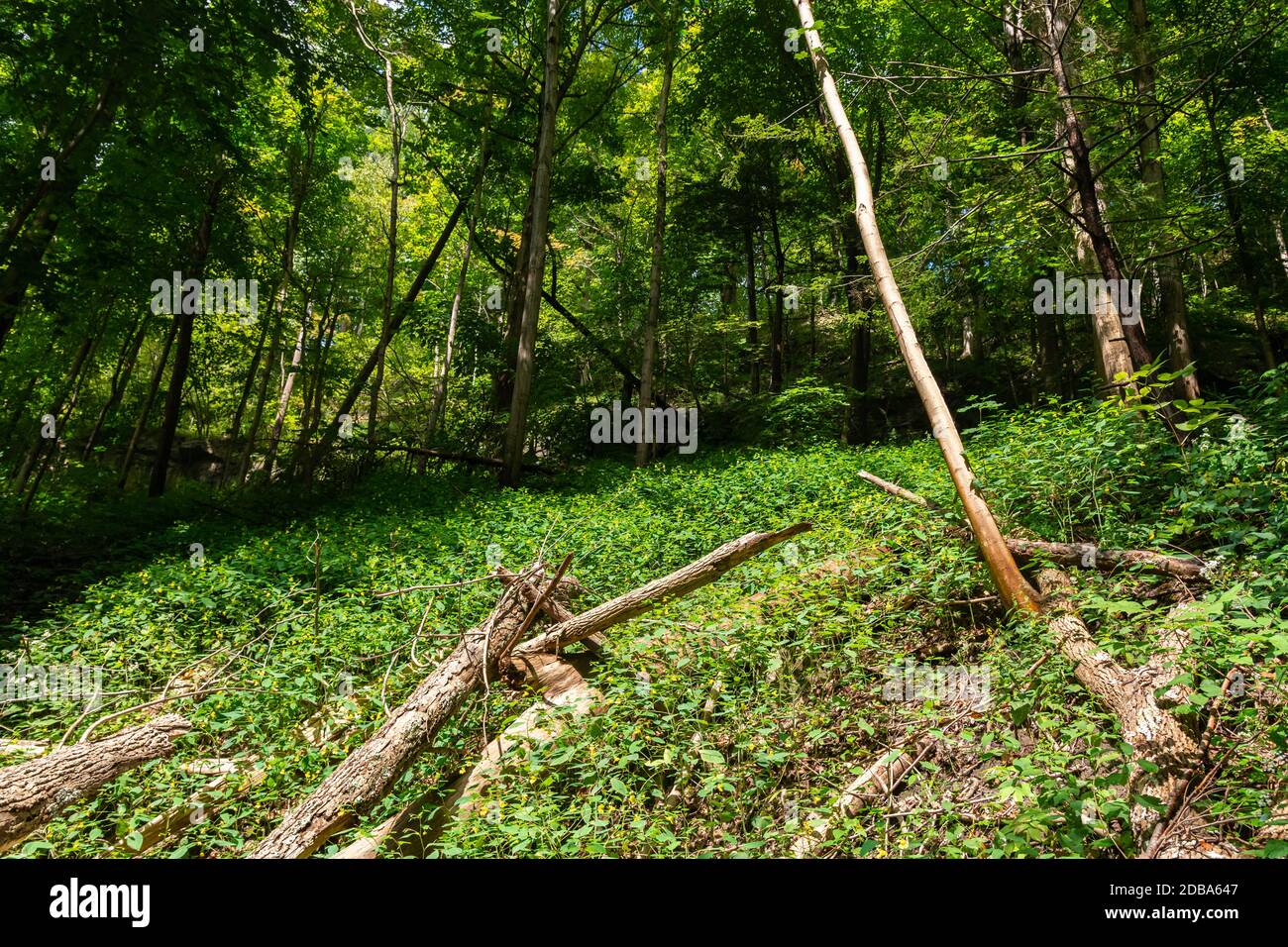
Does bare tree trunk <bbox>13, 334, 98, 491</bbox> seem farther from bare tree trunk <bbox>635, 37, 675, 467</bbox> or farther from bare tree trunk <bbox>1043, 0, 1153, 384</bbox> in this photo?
bare tree trunk <bbox>1043, 0, 1153, 384</bbox>

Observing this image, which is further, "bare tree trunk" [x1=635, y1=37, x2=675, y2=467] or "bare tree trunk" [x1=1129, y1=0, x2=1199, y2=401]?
"bare tree trunk" [x1=635, y1=37, x2=675, y2=467]

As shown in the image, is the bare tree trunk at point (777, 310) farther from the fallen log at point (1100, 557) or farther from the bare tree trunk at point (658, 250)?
the fallen log at point (1100, 557)

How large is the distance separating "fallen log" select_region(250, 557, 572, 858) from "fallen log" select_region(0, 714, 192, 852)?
4.52 ft

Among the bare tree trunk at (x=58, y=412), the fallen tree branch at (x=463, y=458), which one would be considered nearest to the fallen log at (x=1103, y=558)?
the fallen tree branch at (x=463, y=458)

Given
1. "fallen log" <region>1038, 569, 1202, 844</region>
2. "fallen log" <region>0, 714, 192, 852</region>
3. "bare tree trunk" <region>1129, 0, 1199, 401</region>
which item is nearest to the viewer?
"fallen log" <region>1038, 569, 1202, 844</region>

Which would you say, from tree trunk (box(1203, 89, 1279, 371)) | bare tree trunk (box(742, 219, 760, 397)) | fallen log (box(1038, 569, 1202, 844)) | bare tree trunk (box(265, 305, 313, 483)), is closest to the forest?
fallen log (box(1038, 569, 1202, 844))

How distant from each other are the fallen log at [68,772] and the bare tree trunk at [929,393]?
20.1ft

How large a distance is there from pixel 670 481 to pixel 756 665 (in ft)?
21.1

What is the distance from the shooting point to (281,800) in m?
3.92

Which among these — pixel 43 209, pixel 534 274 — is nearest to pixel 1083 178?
pixel 534 274

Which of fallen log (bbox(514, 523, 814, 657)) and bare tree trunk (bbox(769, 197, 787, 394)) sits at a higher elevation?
bare tree trunk (bbox(769, 197, 787, 394))

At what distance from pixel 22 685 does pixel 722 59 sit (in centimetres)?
1761

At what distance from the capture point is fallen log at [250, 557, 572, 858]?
10.9 feet
